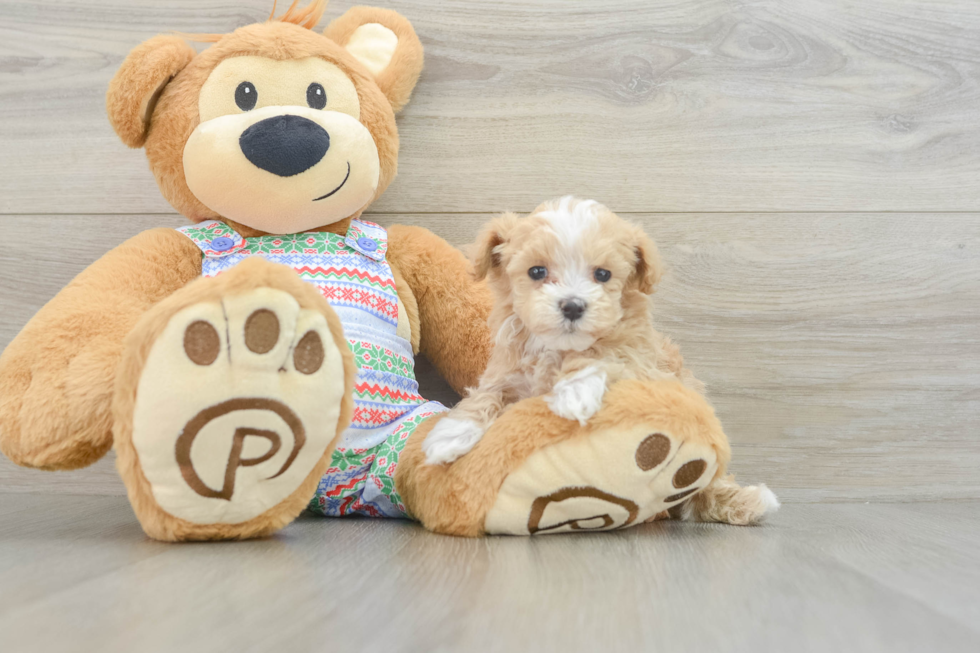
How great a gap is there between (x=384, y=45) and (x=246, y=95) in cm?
27

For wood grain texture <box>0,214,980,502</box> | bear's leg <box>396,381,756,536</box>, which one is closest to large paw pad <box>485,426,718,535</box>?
bear's leg <box>396,381,756,536</box>

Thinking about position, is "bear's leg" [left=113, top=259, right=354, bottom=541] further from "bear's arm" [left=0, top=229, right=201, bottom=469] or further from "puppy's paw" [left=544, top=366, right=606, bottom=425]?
"puppy's paw" [left=544, top=366, right=606, bottom=425]

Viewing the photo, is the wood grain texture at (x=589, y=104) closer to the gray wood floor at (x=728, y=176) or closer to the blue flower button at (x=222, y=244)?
the gray wood floor at (x=728, y=176)

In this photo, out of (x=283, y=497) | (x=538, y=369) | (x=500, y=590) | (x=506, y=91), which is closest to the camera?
(x=500, y=590)

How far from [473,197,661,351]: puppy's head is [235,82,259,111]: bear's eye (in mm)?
398

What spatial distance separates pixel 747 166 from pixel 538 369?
642 millimetres

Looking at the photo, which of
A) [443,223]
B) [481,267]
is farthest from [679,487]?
[443,223]

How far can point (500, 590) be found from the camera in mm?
599

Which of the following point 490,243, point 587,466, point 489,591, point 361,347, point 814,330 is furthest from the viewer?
point 814,330

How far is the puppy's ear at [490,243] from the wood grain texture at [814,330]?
35 centimetres

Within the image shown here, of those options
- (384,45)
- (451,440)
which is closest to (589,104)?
(384,45)

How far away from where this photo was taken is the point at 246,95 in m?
0.99

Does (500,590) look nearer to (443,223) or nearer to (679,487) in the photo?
(679,487)

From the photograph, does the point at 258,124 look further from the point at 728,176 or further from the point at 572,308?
the point at 728,176
